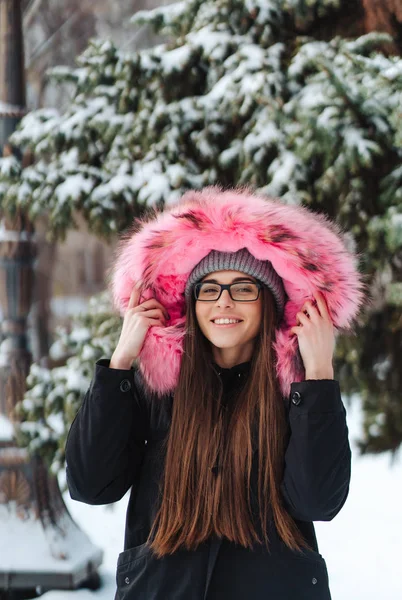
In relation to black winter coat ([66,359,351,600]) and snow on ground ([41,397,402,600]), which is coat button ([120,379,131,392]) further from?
snow on ground ([41,397,402,600])

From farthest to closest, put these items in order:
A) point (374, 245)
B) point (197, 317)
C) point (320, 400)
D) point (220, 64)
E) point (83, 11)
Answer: point (83, 11), point (220, 64), point (374, 245), point (197, 317), point (320, 400)

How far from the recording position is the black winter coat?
1654 millimetres

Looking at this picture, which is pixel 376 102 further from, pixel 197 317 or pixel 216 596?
pixel 216 596

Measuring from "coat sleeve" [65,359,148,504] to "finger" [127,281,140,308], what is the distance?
0.84 ft

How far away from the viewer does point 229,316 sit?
1.88 m

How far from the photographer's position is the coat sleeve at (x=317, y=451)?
5.37 ft

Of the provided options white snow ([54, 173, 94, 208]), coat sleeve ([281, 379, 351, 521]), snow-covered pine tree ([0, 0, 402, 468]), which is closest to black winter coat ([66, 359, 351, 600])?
coat sleeve ([281, 379, 351, 521])

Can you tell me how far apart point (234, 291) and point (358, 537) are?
3.82 metres

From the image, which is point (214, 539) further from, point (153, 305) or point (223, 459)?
point (153, 305)

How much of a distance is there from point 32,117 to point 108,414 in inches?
112

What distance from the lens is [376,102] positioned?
3453 mm

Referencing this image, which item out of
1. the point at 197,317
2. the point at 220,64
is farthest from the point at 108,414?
the point at 220,64

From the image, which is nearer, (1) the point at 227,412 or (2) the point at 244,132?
(1) the point at 227,412

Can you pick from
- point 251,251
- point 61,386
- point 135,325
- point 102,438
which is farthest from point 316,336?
point 61,386
